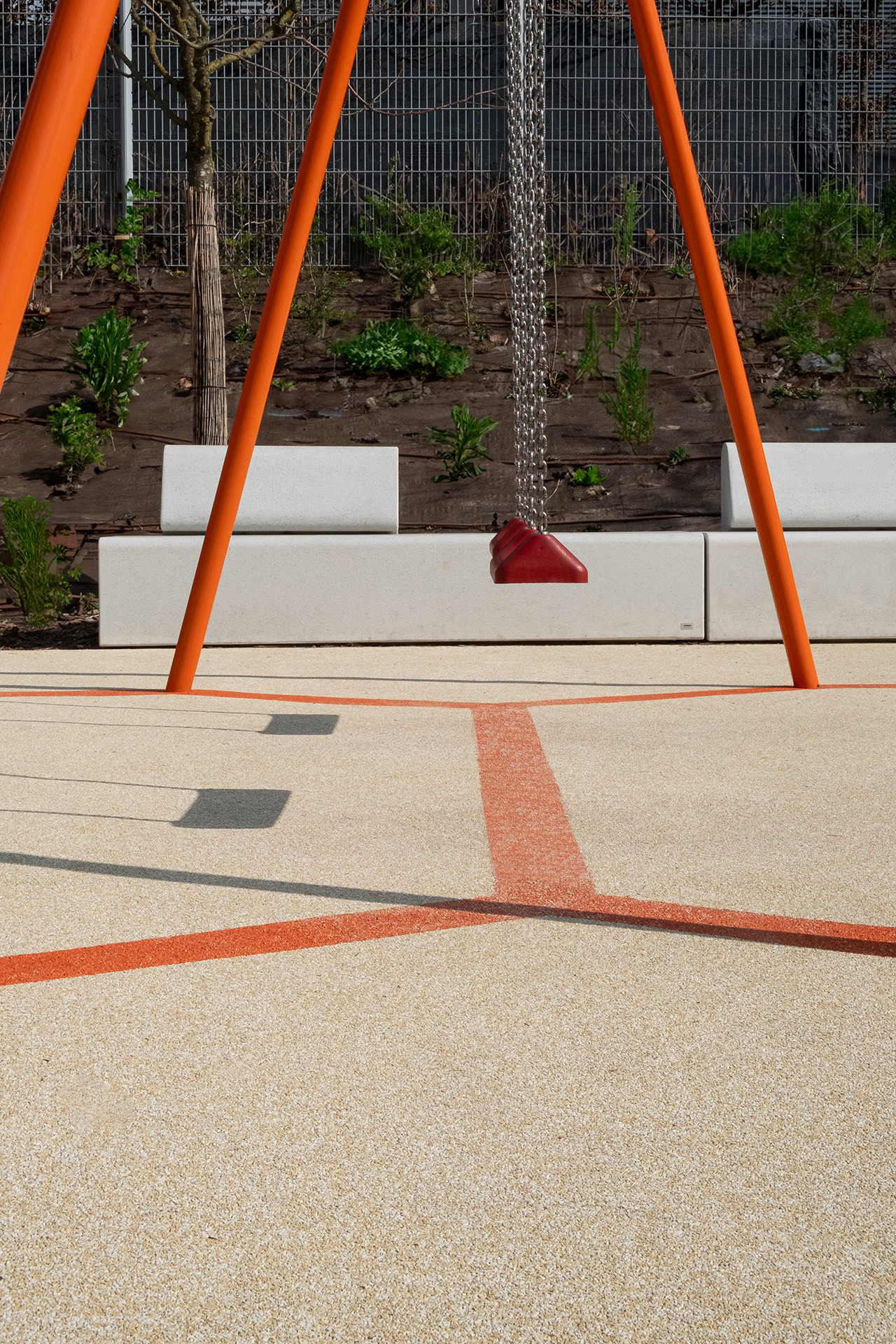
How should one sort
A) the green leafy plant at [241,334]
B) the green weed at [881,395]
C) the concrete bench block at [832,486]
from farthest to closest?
the green leafy plant at [241,334] < the green weed at [881,395] < the concrete bench block at [832,486]

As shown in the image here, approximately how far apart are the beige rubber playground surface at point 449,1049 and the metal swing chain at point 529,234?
0.97 m

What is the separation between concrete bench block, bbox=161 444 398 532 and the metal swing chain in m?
2.36

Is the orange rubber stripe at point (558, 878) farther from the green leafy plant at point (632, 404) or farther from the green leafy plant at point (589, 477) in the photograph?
the green leafy plant at point (632, 404)

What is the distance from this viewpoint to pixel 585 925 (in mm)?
2127

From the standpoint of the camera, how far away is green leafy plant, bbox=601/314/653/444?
356 inches

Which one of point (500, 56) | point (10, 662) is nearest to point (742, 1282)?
point (10, 662)

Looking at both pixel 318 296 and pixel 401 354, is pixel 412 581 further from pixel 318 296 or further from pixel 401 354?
pixel 318 296

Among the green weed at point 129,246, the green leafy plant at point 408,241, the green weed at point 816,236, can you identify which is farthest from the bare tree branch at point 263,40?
the green weed at point 816,236

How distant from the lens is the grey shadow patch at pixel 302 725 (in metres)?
3.93

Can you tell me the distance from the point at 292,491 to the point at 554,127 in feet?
20.9

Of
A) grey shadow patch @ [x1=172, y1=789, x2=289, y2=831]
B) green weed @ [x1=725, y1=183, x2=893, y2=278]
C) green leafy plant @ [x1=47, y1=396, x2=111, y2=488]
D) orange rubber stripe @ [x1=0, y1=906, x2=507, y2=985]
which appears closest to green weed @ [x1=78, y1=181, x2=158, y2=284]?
green leafy plant @ [x1=47, y1=396, x2=111, y2=488]

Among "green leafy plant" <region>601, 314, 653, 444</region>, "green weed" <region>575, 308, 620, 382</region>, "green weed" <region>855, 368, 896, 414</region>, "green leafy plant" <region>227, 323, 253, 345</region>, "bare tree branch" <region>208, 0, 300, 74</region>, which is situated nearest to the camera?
"bare tree branch" <region>208, 0, 300, 74</region>

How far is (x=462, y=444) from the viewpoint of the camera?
8.63 meters

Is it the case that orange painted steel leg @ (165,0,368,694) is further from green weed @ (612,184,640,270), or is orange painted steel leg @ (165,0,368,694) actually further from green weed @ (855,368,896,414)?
green weed @ (855,368,896,414)
